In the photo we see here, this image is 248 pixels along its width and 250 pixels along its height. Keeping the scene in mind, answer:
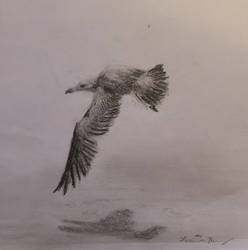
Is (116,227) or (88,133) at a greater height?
(88,133)

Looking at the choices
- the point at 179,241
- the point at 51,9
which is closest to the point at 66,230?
the point at 179,241

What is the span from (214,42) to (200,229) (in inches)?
20.6

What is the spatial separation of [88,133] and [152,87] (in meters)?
0.19

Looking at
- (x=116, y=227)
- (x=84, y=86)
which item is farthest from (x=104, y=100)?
(x=116, y=227)

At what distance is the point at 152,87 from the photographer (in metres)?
1.09

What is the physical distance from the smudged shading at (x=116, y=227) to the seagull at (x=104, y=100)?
0.46 ft

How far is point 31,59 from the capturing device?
1036mm

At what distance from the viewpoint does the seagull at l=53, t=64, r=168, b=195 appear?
1072mm

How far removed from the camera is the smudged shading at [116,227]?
48.9 inches
